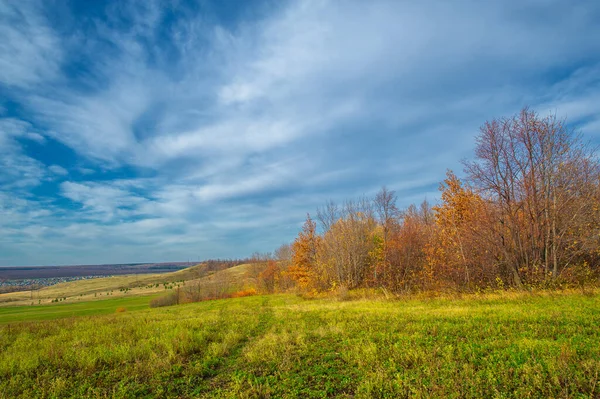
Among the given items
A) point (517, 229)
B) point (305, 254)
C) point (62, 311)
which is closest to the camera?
point (517, 229)

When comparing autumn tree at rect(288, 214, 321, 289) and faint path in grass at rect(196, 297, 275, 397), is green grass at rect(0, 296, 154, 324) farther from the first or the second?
faint path in grass at rect(196, 297, 275, 397)

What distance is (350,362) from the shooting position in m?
7.38

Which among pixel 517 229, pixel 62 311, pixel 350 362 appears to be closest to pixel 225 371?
pixel 350 362

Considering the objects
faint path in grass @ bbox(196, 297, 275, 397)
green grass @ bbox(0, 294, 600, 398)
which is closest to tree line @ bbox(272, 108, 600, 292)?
green grass @ bbox(0, 294, 600, 398)

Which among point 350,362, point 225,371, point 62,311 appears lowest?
point 62,311

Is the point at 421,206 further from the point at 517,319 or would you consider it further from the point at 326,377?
the point at 326,377

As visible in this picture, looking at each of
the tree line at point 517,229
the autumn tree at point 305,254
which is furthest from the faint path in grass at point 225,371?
the autumn tree at point 305,254

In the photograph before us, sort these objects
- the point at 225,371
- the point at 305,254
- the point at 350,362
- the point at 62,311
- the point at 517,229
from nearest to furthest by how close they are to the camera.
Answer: the point at 350,362
the point at 225,371
the point at 517,229
the point at 305,254
the point at 62,311

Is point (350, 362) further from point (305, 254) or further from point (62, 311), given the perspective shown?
point (62, 311)

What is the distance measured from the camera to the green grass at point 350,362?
219 inches

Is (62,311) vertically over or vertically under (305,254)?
under

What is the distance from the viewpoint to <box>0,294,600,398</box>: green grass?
5559 millimetres

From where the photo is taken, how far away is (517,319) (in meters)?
10.2

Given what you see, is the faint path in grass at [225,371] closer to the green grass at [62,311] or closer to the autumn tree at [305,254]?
the autumn tree at [305,254]
